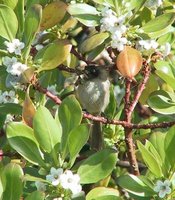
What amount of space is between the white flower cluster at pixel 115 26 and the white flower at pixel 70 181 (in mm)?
363

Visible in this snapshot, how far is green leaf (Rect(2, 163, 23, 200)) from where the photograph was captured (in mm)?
1387

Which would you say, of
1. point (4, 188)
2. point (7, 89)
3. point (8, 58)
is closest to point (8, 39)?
point (8, 58)

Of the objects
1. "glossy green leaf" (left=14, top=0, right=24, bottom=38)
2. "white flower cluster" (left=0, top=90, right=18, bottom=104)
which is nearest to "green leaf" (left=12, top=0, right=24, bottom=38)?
"glossy green leaf" (left=14, top=0, right=24, bottom=38)

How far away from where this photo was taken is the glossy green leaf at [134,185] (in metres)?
1.41

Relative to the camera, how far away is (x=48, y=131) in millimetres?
1369

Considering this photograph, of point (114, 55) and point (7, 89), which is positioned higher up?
point (114, 55)

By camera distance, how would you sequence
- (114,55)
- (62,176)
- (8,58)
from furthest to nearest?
(114,55) < (8,58) < (62,176)

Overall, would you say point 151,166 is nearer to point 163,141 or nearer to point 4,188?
point 163,141

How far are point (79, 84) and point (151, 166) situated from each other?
17.9 inches

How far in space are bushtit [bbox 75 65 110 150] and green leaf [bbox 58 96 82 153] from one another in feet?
1.05

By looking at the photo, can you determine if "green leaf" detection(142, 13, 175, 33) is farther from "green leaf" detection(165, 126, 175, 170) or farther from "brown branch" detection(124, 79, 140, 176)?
"green leaf" detection(165, 126, 175, 170)

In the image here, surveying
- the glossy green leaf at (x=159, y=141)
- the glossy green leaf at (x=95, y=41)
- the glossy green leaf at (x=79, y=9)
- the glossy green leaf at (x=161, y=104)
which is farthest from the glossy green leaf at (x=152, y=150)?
the glossy green leaf at (x=79, y=9)

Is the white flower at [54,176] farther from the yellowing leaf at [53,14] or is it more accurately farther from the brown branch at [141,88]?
→ the yellowing leaf at [53,14]

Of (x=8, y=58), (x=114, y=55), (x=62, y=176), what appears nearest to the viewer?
(x=62, y=176)
